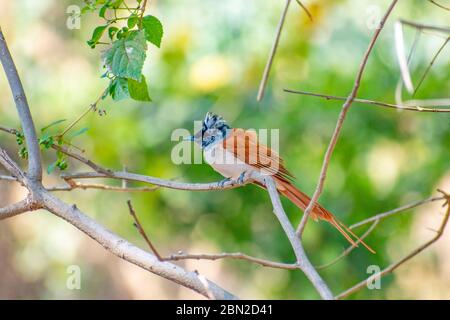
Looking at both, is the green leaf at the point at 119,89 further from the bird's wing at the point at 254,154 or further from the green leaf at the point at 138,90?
the bird's wing at the point at 254,154

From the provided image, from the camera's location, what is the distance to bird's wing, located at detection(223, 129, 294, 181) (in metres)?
2.64

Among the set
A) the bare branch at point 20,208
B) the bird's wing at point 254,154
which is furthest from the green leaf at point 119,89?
the bird's wing at point 254,154

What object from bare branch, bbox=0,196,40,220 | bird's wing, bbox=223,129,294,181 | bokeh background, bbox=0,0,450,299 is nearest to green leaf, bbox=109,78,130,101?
bare branch, bbox=0,196,40,220

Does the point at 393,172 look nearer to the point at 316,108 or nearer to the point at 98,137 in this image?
the point at 316,108

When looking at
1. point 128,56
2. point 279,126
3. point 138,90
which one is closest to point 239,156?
point 138,90

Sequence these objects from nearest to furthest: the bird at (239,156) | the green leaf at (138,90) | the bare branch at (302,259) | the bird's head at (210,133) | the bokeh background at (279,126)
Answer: the bare branch at (302,259) < the green leaf at (138,90) < the bird at (239,156) < the bird's head at (210,133) < the bokeh background at (279,126)

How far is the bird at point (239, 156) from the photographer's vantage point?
98.3 inches

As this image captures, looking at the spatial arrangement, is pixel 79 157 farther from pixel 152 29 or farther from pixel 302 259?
pixel 302 259

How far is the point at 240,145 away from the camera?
278cm

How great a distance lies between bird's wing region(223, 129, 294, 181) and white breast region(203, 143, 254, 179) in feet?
0.06

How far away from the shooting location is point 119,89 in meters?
1.76

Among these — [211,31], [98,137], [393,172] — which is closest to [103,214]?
[98,137]

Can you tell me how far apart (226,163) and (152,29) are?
106 cm

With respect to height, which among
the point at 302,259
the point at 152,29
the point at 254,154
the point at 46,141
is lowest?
the point at 302,259
